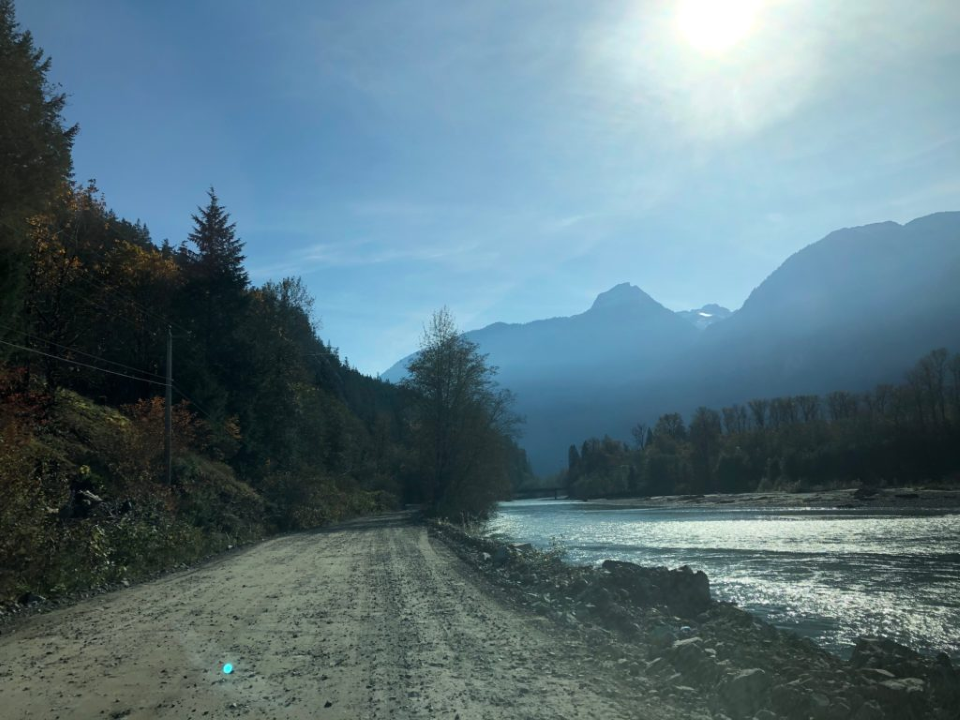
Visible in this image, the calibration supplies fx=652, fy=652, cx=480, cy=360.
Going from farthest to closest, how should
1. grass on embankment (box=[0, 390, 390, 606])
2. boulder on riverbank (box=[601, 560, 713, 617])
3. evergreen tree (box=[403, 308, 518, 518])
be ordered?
1. evergreen tree (box=[403, 308, 518, 518])
2. grass on embankment (box=[0, 390, 390, 606])
3. boulder on riverbank (box=[601, 560, 713, 617])

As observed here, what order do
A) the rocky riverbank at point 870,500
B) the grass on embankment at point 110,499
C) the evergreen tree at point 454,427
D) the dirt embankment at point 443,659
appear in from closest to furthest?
1. the dirt embankment at point 443,659
2. the grass on embankment at point 110,499
3. the evergreen tree at point 454,427
4. the rocky riverbank at point 870,500

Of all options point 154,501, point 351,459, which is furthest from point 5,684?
point 351,459

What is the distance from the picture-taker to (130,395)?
3444 cm

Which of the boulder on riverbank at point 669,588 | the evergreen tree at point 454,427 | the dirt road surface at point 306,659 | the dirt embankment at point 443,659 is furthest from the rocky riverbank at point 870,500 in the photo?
the dirt road surface at point 306,659

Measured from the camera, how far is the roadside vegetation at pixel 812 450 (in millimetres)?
78688

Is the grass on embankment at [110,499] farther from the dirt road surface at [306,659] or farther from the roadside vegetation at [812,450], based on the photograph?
the roadside vegetation at [812,450]

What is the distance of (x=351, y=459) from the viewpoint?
224 feet

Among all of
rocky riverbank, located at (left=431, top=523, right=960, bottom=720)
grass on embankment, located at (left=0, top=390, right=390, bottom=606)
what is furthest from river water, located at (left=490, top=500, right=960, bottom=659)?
grass on embankment, located at (left=0, top=390, right=390, bottom=606)

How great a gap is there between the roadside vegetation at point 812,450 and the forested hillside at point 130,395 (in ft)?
192

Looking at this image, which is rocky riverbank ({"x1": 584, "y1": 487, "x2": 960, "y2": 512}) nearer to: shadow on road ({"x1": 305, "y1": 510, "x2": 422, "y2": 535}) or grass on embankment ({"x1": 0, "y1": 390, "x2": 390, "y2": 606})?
shadow on road ({"x1": 305, "y1": 510, "x2": 422, "y2": 535})

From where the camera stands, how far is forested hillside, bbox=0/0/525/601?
15.5 metres

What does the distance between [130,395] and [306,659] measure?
31.3m

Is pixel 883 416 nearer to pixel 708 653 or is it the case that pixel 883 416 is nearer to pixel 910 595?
pixel 910 595

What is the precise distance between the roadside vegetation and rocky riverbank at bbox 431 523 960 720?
7322cm
